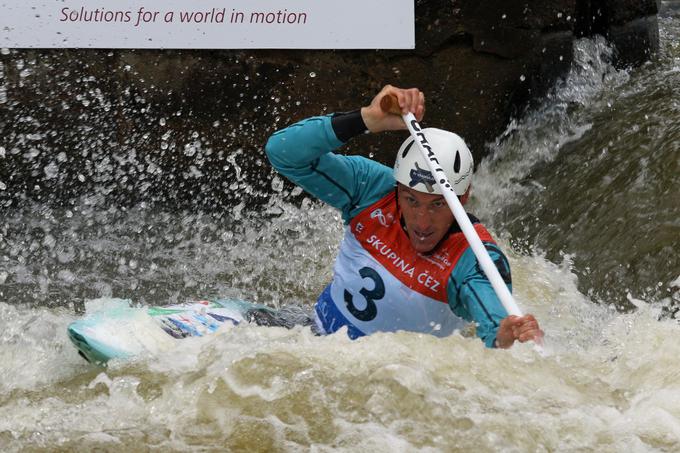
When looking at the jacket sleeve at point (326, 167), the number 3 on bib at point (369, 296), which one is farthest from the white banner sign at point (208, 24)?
the number 3 on bib at point (369, 296)

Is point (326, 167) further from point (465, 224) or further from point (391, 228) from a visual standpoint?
point (465, 224)

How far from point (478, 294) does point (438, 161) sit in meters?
0.53

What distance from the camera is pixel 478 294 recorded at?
364 centimetres

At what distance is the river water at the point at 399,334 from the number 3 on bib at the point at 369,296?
1.08 feet

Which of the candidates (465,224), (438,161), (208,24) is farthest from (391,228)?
(208,24)

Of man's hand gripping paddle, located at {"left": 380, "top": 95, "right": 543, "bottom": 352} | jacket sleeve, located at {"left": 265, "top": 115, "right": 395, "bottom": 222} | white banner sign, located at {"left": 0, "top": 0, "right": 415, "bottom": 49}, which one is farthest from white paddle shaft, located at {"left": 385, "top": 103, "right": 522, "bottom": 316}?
white banner sign, located at {"left": 0, "top": 0, "right": 415, "bottom": 49}

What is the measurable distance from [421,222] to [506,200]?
281 centimetres

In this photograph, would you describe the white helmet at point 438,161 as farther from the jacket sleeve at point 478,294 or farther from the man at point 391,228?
the jacket sleeve at point 478,294

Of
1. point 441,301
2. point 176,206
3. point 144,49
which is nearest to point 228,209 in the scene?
point 176,206

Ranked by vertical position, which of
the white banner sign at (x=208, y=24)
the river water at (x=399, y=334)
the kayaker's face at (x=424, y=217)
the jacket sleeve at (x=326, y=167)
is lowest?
the river water at (x=399, y=334)

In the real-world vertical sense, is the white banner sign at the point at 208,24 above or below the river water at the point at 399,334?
above

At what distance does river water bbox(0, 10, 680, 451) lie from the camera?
332cm

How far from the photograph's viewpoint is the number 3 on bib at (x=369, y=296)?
4.03 metres

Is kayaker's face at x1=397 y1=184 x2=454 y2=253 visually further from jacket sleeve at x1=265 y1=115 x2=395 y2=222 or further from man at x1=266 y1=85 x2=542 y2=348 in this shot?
jacket sleeve at x1=265 y1=115 x2=395 y2=222
